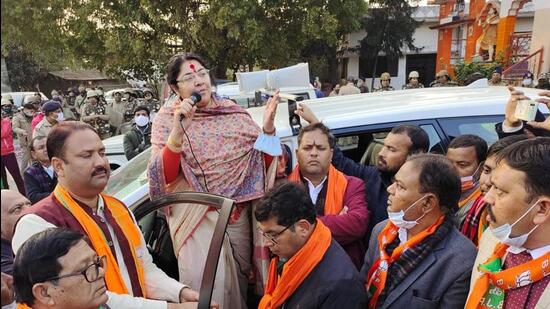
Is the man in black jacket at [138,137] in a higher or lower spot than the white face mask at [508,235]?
lower

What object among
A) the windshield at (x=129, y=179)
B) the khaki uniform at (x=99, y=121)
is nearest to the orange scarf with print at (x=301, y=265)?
the windshield at (x=129, y=179)

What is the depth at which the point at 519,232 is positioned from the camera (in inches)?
58.3

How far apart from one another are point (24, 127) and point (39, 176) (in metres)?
5.08

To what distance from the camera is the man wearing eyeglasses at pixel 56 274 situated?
1.41m

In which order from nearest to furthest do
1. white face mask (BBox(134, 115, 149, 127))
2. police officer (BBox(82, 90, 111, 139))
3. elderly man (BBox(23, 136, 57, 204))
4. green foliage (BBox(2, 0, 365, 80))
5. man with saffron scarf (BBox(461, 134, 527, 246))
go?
man with saffron scarf (BBox(461, 134, 527, 246)) < elderly man (BBox(23, 136, 57, 204)) < white face mask (BBox(134, 115, 149, 127)) < police officer (BBox(82, 90, 111, 139)) < green foliage (BBox(2, 0, 365, 80))

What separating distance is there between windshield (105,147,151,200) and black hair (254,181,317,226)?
113 cm

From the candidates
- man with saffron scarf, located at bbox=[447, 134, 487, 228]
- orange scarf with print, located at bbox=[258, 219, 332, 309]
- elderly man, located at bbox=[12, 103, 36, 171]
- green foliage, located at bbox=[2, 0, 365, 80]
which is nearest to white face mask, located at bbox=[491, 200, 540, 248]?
orange scarf with print, located at bbox=[258, 219, 332, 309]

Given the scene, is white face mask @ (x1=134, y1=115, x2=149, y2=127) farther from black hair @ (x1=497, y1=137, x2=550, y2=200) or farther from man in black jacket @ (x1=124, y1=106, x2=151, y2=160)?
black hair @ (x1=497, y1=137, x2=550, y2=200)

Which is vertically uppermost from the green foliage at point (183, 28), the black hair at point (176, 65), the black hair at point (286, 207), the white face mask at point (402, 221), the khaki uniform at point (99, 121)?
the green foliage at point (183, 28)

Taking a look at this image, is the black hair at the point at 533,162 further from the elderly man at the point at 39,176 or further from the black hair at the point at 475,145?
the elderly man at the point at 39,176

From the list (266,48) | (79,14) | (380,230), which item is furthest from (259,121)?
(79,14)

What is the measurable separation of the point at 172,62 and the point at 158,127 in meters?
0.36

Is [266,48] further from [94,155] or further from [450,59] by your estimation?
[450,59]

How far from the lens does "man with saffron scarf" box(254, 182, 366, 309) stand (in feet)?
5.64
